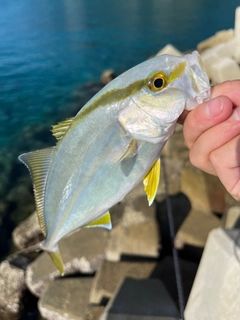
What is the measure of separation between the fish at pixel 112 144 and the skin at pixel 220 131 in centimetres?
8

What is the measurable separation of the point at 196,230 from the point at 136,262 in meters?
0.88

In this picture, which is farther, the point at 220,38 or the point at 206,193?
the point at 220,38

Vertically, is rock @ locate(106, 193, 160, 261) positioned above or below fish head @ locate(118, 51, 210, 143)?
below

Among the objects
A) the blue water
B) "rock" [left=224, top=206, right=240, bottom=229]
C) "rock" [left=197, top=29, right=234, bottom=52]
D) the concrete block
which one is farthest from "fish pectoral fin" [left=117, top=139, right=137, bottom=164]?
"rock" [left=197, top=29, right=234, bottom=52]

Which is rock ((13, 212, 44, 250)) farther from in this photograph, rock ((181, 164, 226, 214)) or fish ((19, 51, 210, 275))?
fish ((19, 51, 210, 275))

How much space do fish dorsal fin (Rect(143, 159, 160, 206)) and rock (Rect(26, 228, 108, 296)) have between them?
2842 millimetres

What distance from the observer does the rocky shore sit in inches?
120

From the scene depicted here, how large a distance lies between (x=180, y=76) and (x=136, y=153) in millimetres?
428

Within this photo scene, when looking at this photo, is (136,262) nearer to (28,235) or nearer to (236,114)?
(28,235)

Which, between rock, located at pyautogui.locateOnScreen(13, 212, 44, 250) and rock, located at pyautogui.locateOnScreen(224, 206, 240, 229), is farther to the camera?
rock, located at pyautogui.locateOnScreen(13, 212, 44, 250)

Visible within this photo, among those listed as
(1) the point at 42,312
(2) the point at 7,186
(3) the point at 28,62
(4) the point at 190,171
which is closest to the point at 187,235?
(4) the point at 190,171

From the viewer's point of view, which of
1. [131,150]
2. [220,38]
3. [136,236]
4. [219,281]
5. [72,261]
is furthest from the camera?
[220,38]

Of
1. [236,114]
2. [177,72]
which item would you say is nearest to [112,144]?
[177,72]

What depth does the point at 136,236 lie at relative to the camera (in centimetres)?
405
